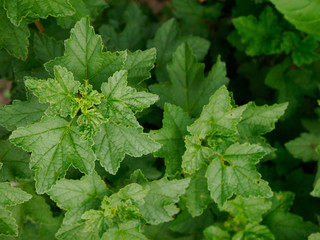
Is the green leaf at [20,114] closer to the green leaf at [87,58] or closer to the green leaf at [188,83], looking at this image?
the green leaf at [87,58]

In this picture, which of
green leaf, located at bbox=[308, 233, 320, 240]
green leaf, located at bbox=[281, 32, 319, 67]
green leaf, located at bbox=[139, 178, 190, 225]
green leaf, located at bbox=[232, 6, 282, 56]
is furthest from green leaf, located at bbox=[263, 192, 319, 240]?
green leaf, located at bbox=[232, 6, 282, 56]

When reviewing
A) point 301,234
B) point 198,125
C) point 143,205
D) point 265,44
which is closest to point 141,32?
point 265,44

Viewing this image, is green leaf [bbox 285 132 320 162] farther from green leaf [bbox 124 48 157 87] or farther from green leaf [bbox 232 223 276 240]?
green leaf [bbox 124 48 157 87]

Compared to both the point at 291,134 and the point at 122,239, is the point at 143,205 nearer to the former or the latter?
the point at 122,239

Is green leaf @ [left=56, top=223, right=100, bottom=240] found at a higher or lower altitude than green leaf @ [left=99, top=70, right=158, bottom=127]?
lower

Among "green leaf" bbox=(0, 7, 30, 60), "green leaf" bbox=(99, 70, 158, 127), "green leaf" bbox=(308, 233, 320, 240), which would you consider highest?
"green leaf" bbox=(0, 7, 30, 60)

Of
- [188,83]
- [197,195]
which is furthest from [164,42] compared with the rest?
[197,195]

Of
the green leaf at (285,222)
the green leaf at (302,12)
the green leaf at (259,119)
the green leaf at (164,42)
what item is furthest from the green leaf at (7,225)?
the green leaf at (302,12)

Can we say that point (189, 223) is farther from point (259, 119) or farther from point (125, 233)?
point (259, 119)
